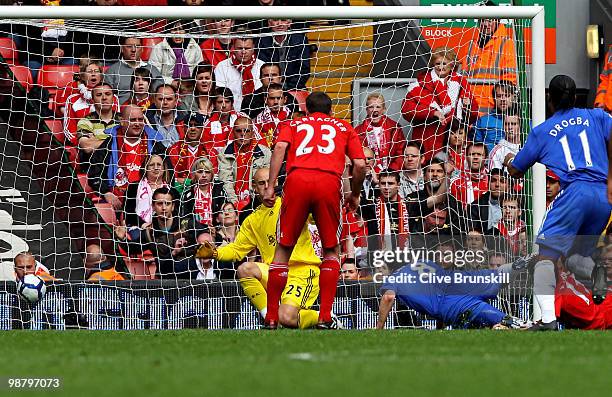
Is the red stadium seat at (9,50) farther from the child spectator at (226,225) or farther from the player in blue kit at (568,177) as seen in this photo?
the player in blue kit at (568,177)

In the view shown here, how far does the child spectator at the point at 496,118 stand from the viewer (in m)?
11.4

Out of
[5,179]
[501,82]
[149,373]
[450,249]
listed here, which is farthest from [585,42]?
[149,373]

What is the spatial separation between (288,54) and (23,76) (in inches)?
111

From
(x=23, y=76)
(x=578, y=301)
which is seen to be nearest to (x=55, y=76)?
(x=23, y=76)

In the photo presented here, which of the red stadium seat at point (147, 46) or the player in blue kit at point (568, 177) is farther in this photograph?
the red stadium seat at point (147, 46)

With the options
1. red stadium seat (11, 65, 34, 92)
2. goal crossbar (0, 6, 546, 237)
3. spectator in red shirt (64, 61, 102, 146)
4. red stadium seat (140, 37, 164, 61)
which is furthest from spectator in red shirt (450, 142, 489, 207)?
red stadium seat (11, 65, 34, 92)

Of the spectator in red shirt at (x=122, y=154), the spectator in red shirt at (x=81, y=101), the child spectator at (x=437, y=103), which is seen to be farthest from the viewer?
the spectator in red shirt at (x=81, y=101)

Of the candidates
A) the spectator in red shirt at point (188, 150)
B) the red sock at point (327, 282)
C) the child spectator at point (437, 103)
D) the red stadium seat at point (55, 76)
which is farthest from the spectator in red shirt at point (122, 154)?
the red sock at point (327, 282)

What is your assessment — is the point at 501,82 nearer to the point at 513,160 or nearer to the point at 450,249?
the point at 450,249

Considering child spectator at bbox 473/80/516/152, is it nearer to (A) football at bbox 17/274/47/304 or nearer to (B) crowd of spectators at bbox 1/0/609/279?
(B) crowd of spectators at bbox 1/0/609/279

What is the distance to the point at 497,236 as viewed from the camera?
11.2 meters

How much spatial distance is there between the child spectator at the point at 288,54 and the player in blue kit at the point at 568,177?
13.1 ft

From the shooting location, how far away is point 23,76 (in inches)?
492

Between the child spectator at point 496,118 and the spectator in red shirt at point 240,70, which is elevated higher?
the spectator in red shirt at point 240,70
